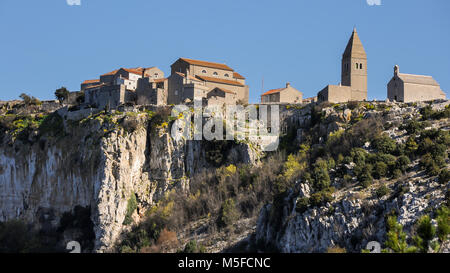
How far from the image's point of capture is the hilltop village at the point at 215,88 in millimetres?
64938

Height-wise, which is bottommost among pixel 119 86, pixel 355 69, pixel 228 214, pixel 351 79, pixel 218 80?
pixel 228 214

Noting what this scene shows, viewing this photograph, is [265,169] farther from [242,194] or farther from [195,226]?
[195,226]

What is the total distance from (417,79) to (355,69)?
621 cm

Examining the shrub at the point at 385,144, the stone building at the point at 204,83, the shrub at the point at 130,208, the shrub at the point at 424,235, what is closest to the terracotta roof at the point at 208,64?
the stone building at the point at 204,83

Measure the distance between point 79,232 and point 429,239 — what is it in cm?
4462

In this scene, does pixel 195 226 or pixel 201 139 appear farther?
pixel 201 139

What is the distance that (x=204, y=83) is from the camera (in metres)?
70.8

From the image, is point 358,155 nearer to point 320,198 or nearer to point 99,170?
point 320,198

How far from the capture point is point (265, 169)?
5819 centimetres

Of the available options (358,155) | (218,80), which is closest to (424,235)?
(358,155)

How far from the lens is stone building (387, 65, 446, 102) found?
63.7 meters

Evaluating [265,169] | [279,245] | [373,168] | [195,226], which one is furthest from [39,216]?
[373,168]

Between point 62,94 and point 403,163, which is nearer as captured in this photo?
point 403,163

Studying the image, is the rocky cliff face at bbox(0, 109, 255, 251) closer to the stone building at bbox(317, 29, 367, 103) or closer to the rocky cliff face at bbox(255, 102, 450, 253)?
the stone building at bbox(317, 29, 367, 103)
